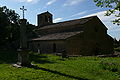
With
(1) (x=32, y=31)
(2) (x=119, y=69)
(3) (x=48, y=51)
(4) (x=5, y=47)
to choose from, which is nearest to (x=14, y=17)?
(1) (x=32, y=31)

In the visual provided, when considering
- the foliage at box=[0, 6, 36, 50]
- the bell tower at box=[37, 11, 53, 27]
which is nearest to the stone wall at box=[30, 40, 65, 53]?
the foliage at box=[0, 6, 36, 50]

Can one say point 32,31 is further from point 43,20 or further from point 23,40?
point 23,40

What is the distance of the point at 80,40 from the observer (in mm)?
28094

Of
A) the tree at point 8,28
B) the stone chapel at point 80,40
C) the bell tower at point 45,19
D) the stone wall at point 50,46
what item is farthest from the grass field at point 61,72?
the bell tower at point 45,19

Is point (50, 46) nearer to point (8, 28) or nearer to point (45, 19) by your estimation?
point (8, 28)

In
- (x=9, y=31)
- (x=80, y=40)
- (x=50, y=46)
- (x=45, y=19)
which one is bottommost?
(x=50, y=46)

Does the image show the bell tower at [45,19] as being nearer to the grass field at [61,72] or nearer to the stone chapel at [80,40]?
the stone chapel at [80,40]

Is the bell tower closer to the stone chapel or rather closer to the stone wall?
the stone chapel

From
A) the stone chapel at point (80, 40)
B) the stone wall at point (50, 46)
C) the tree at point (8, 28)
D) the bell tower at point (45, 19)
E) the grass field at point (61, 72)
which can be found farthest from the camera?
the bell tower at point (45, 19)

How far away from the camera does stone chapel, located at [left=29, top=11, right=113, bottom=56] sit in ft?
89.1

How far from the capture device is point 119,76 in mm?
10641

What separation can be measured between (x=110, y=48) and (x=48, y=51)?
45.9 ft

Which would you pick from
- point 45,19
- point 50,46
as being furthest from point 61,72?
point 45,19

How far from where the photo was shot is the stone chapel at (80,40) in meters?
27.2
